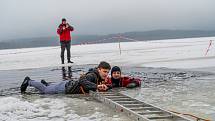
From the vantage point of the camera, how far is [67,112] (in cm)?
647

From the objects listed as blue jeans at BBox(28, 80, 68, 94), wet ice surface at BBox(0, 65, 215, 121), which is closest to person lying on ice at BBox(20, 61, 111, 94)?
blue jeans at BBox(28, 80, 68, 94)

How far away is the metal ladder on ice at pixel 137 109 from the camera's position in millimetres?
5461

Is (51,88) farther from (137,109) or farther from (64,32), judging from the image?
(64,32)

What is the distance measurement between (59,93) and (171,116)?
386 centimetres

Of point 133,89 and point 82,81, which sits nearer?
point 82,81

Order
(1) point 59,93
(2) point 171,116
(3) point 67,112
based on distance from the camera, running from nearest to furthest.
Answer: (2) point 171,116, (3) point 67,112, (1) point 59,93

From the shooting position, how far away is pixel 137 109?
6168 millimetres

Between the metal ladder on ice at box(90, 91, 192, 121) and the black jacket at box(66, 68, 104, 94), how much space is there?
382mm

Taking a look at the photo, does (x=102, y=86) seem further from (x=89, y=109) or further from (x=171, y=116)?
(x=171, y=116)

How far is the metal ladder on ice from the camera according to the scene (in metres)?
5.46

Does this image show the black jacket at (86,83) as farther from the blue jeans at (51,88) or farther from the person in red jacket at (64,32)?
the person in red jacket at (64,32)

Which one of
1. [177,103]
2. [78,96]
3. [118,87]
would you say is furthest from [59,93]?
[177,103]

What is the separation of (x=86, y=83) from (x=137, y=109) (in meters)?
2.42

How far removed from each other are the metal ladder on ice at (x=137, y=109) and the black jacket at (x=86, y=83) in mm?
382
